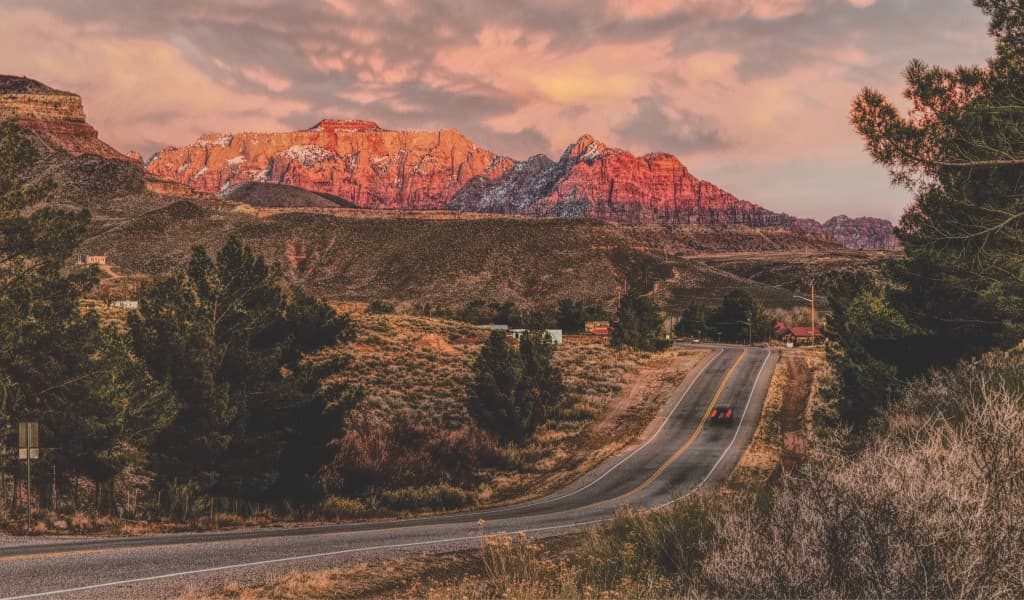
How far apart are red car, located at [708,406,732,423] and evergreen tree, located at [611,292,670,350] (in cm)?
2462

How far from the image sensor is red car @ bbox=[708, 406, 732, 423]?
43031 millimetres

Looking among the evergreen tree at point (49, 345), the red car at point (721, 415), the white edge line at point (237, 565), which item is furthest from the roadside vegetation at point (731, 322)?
the white edge line at point (237, 565)

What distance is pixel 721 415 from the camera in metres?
43.2

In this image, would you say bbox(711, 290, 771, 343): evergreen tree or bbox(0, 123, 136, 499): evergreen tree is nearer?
bbox(0, 123, 136, 499): evergreen tree

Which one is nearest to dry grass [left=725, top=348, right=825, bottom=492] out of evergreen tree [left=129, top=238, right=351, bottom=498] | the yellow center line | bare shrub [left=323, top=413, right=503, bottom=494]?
the yellow center line

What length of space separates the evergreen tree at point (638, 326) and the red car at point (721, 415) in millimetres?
24622

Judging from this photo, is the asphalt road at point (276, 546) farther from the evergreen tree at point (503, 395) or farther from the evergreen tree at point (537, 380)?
the evergreen tree at point (537, 380)

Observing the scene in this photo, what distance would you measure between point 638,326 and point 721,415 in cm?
2594

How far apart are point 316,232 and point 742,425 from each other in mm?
103175

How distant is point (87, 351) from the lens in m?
20.8

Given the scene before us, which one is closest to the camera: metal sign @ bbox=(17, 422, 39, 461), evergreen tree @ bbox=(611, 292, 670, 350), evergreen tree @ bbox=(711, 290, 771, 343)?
metal sign @ bbox=(17, 422, 39, 461)

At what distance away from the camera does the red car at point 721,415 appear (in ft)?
141

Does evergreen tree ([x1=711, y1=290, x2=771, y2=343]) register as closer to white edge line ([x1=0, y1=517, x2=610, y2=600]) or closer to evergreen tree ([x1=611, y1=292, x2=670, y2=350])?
evergreen tree ([x1=611, y1=292, x2=670, y2=350])

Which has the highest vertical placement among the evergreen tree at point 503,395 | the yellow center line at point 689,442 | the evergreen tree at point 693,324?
the evergreen tree at point 693,324
